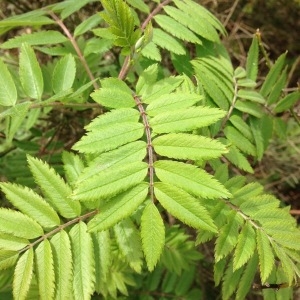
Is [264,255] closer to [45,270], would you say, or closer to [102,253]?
[102,253]

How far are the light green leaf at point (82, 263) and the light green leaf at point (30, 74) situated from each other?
21.4 inches

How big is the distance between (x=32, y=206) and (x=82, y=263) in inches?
9.3

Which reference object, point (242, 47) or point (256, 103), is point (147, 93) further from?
point (242, 47)

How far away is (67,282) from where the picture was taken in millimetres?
1173

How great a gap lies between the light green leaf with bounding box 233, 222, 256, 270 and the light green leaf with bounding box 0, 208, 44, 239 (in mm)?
581

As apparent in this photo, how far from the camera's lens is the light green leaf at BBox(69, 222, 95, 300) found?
118cm

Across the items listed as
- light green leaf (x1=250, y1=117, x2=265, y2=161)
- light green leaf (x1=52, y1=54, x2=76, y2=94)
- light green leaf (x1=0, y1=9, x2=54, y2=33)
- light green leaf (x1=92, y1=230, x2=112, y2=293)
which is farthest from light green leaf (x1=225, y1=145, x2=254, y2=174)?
light green leaf (x1=0, y1=9, x2=54, y2=33)

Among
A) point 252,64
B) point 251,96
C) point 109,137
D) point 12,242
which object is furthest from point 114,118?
point 252,64

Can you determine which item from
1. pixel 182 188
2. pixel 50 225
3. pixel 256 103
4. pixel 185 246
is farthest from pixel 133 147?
pixel 185 246

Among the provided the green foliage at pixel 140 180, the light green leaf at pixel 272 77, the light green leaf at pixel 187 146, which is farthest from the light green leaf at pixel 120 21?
the light green leaf at pixel 272 77

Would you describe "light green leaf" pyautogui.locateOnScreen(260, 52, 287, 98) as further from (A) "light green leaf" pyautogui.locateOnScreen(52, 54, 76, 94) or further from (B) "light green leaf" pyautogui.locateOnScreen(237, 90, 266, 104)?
(A) "light green leaf" pyautogui.locateOnScreen(52, 54, 76, 94)

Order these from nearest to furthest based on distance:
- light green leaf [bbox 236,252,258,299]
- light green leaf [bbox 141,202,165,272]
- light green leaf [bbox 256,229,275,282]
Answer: light green leaf [bbox 141,202,165,272] → light green leaf [bbox 256,229,275,282] → light green leaf [bbox 236,252,258,299]

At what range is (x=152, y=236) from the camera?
1.10 meters

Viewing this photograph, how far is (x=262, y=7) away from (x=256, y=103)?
1.61 metres
